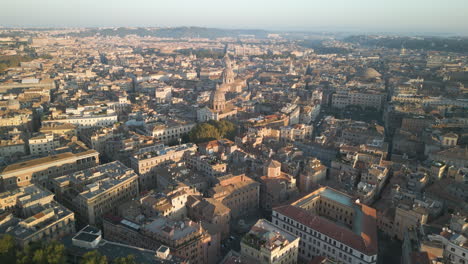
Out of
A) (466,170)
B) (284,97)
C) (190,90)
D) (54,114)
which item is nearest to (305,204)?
(466,170)

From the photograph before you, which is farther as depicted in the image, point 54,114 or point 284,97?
point 284,97

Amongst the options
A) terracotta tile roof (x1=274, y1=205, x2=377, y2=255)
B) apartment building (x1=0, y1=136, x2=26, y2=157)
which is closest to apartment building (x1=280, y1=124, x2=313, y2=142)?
terracotta tile roof (x1=274, y1=205, x2=377, y2=255)

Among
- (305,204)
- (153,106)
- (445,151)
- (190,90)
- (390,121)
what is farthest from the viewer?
(190,90)

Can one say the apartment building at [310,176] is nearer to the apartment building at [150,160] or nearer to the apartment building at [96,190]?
the apartment building at [150,160]

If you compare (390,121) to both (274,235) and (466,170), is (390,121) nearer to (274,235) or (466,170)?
(466,170)

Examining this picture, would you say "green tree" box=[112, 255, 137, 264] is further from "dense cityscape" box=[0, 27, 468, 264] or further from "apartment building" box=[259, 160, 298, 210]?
"apartment building" box=[259, 160, 298, 210]
